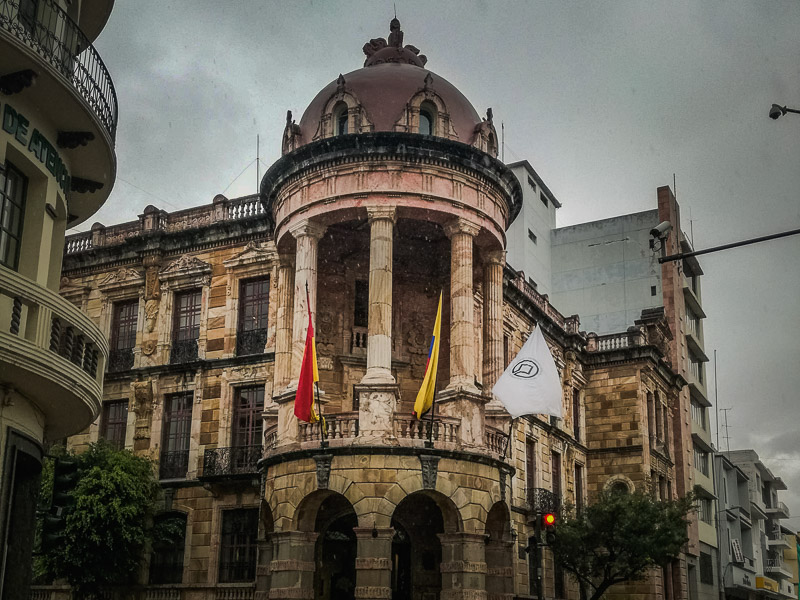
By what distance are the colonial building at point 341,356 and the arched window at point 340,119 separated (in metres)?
0.04

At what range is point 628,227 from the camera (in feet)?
182

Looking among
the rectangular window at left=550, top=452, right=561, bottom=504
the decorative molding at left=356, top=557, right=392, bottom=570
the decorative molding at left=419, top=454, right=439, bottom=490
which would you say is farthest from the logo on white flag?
the rectangular window at left=550, top=452, right=561, bottom=504

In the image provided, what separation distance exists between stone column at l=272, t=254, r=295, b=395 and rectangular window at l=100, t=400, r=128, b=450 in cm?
688

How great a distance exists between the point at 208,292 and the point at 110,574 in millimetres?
8806

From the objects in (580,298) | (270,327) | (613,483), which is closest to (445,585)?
(270,327)

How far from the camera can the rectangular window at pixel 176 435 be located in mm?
31250

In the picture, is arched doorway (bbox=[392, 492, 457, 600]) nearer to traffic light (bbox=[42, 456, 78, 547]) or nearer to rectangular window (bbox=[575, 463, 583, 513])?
rectangular window (bbox=[575, 463, 583, 513])

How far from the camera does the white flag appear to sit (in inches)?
956

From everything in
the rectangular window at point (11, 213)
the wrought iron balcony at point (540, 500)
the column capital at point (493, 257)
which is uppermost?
the column capital at point (493, 257)

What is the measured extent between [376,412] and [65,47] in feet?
39.9

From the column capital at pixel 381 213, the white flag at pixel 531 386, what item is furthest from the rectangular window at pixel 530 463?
the column capital at pixel 381 213

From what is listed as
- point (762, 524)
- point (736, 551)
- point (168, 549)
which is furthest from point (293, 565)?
point (762, 524)

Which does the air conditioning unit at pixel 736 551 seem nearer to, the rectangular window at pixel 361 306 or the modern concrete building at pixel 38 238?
the rectangular window at pixel 361 306

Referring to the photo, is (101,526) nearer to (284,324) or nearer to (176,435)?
(176,435)
